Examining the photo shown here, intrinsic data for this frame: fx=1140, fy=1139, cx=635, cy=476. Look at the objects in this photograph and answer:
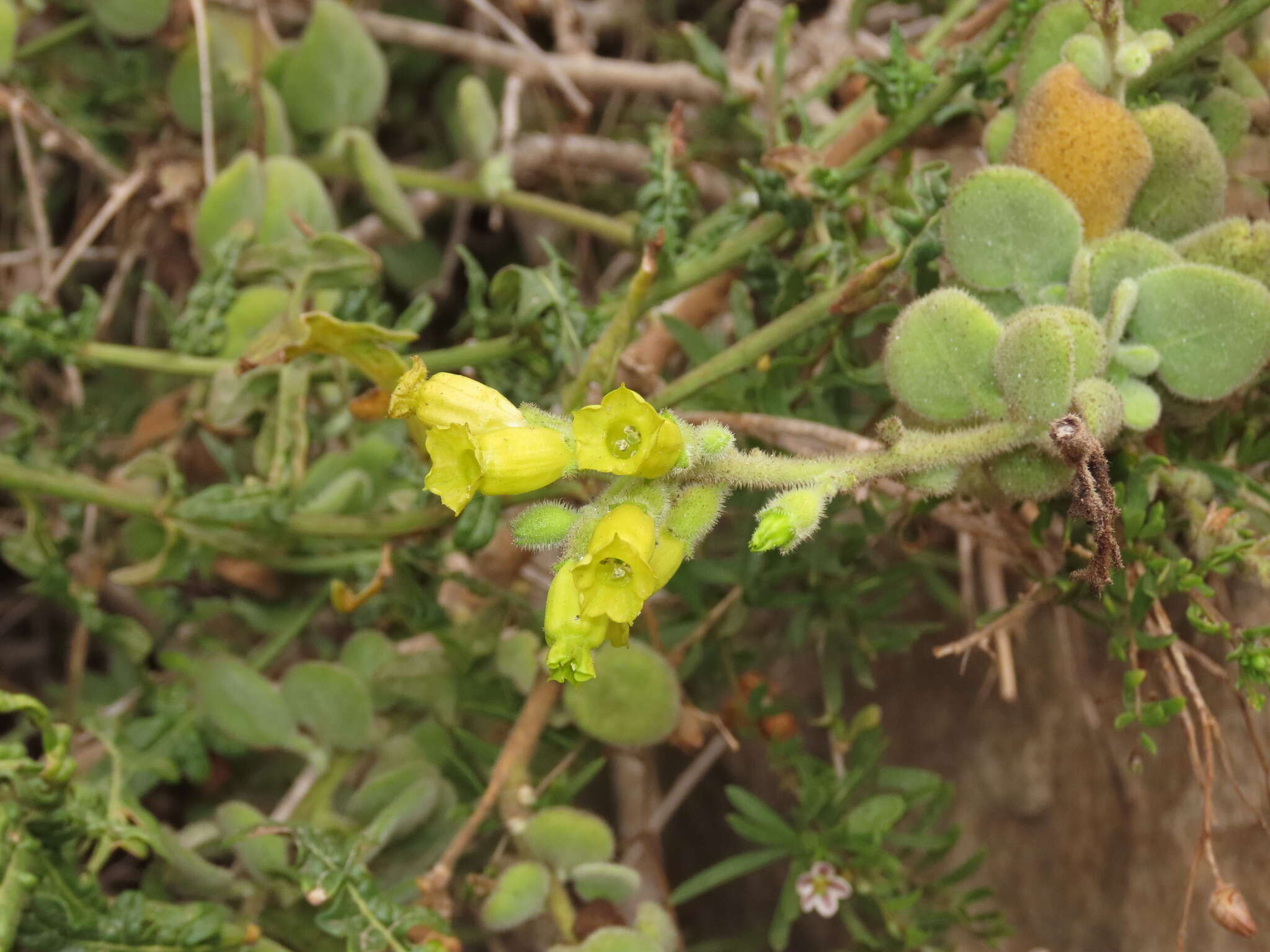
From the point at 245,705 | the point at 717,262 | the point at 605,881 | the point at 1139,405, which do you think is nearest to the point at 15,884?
the point at 245,705

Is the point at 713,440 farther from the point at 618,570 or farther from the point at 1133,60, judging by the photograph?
the point at 1133,60

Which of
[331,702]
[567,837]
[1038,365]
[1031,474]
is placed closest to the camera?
[1038,365]

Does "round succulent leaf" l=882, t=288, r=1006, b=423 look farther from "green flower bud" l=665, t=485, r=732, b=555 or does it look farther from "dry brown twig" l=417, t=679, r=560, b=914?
"dry brown twig" l=417, t=679, r=560, b=914

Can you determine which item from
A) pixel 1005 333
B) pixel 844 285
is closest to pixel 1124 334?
pixel 1005 333

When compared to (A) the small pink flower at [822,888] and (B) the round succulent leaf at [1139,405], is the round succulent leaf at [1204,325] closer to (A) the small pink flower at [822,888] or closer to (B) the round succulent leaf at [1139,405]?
(B) the round succulent leaf at [1139,405]

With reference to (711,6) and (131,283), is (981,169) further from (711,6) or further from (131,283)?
(131,283)

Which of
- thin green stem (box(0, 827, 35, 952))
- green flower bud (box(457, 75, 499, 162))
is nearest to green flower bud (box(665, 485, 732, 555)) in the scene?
thin green stem (box(0, 827, 35, 952))

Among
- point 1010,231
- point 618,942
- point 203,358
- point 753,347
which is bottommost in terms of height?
point 618,942
